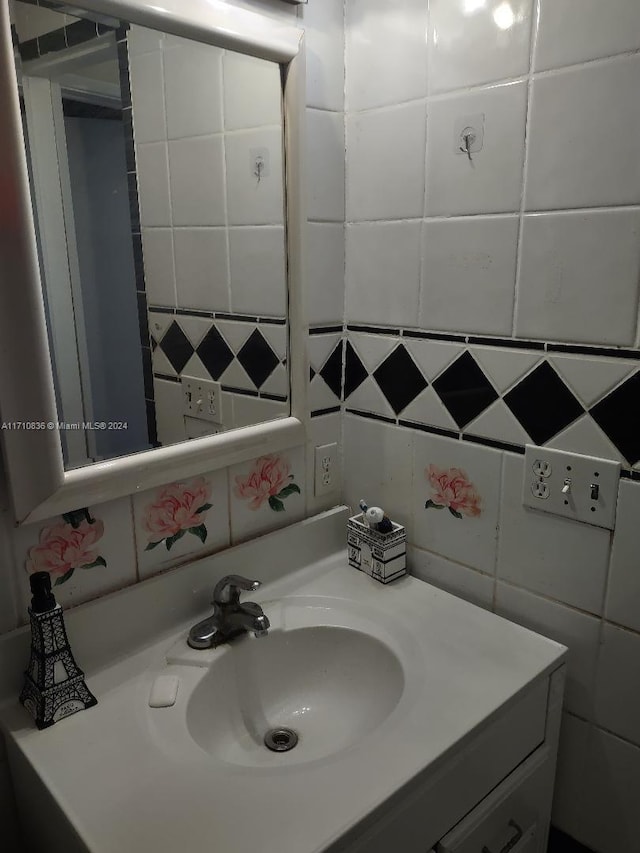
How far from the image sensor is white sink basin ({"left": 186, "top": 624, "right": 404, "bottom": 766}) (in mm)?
966

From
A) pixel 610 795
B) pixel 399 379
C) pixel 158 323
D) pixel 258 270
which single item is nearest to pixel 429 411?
pixel 399 379

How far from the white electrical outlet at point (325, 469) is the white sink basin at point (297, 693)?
31 cm

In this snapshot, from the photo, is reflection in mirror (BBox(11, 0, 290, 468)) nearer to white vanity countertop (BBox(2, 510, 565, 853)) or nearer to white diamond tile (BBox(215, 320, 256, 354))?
white diamond tile (BBox(215, 320, 256, 354))

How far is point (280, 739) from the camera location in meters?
1.01

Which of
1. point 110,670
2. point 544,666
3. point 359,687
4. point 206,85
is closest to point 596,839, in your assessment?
point 544,666

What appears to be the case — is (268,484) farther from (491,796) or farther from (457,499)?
(491,796)

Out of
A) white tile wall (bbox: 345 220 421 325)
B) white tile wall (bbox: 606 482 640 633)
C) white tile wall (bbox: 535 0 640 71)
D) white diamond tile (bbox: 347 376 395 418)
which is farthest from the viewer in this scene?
white diamond tile (bbox: 347 376 395 418)

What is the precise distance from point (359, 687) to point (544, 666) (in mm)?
305

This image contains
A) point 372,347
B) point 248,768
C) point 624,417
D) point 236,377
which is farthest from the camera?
point 372,347

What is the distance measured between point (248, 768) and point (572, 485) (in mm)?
628

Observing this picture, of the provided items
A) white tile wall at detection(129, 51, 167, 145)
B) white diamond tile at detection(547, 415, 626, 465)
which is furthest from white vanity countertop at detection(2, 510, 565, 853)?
white tile wall at detection(129, 51, 167, 145)

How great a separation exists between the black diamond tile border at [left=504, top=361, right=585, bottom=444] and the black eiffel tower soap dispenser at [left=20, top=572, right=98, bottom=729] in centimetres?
76

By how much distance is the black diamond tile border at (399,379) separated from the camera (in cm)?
117

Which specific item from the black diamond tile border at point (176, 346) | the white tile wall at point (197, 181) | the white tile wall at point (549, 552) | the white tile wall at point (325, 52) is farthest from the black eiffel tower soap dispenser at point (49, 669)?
the white tile wall at point (325, 52)
